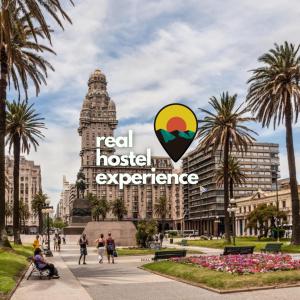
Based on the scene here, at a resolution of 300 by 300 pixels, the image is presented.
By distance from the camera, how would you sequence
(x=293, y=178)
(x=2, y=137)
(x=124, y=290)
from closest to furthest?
(x=124, y=290)
(x=2, y=137)
(x=293, y=178)

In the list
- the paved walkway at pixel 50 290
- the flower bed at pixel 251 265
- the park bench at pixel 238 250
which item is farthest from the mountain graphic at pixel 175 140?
the paved walkway at pixel 50 290

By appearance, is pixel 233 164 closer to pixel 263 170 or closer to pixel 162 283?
pixel 162 283

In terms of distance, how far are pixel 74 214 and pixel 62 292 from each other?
61661mm

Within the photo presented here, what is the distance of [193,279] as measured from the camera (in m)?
18.7

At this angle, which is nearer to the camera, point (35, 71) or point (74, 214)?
point (35, 71)

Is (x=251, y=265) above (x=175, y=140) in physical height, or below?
below

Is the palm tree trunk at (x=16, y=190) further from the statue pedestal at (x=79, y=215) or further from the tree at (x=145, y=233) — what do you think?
the statue pedestal at (x=79, y=215)

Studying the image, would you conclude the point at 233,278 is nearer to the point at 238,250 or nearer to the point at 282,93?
the point at 238,250

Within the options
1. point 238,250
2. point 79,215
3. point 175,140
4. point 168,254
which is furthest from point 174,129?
point 79,215

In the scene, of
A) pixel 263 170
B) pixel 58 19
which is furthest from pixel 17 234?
pixel 263 170

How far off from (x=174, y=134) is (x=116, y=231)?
2846cm

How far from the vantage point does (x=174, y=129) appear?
28.0 m

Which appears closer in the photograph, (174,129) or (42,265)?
(42,265)

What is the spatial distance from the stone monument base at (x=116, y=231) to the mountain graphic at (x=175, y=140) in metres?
27.5
